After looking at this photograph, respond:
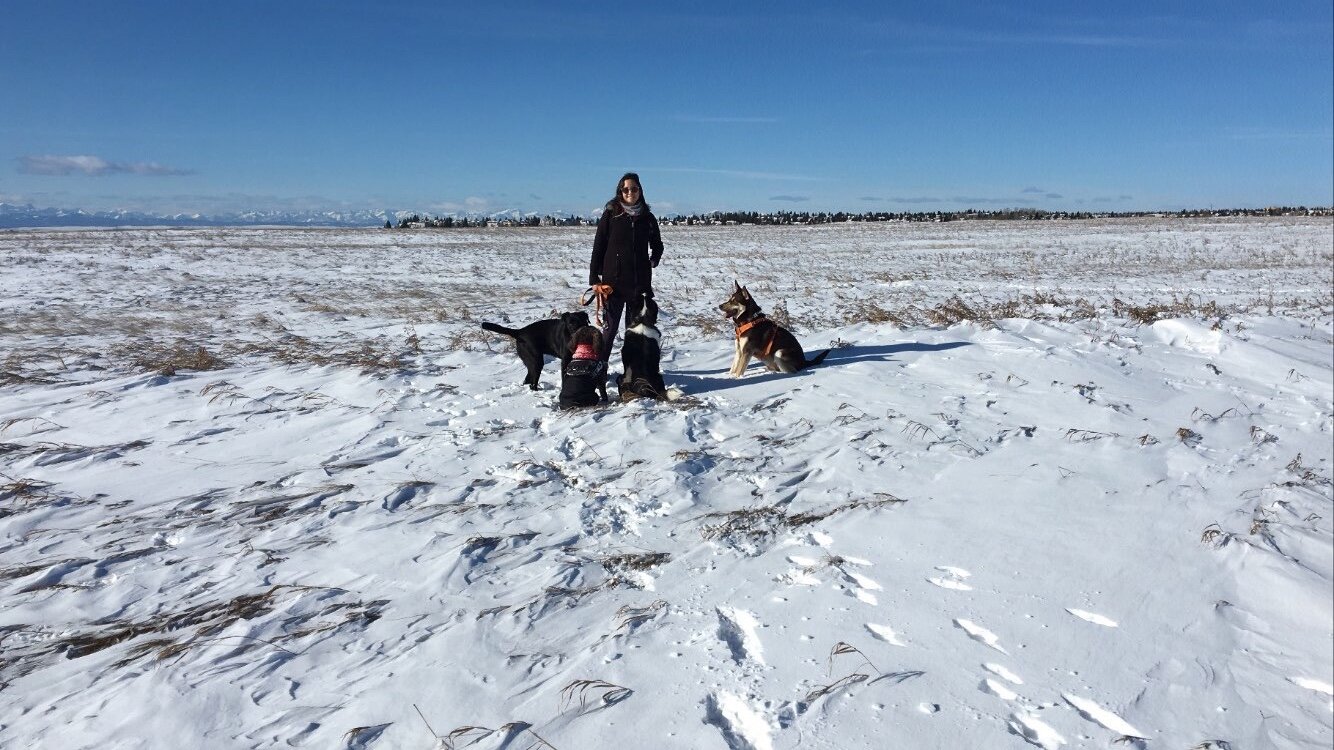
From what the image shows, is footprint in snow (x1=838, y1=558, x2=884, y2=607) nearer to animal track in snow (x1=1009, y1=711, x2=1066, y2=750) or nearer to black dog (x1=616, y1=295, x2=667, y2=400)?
animal track in snow (x1=1009, y1=711, x2=1066, y2=750)

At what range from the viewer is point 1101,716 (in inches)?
113

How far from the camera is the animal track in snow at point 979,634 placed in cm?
322

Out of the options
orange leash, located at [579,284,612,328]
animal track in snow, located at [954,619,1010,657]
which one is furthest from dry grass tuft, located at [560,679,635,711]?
orange leash, located at [579,284,612,328]

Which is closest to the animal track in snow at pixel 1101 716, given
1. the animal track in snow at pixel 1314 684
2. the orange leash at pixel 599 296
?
the animal track in snow at pixel 1314 684

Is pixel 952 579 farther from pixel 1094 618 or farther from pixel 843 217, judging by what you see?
pixel 843 217

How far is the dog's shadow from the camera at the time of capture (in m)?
7.59

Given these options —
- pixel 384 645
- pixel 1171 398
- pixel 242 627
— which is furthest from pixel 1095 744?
pixel 1171 398

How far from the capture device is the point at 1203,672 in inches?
129

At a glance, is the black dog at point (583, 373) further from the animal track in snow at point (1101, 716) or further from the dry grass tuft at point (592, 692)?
the animal track in snow at point (1101, 716)

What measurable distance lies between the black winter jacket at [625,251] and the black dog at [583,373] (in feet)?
2.75

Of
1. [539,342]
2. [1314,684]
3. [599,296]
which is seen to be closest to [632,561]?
[1314,684]

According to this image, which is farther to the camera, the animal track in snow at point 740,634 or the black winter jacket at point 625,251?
the black winter jacket at point 625,251

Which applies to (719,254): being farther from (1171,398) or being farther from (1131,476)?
(1131,476)

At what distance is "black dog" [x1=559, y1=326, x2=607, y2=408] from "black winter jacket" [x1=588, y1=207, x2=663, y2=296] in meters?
0.84
